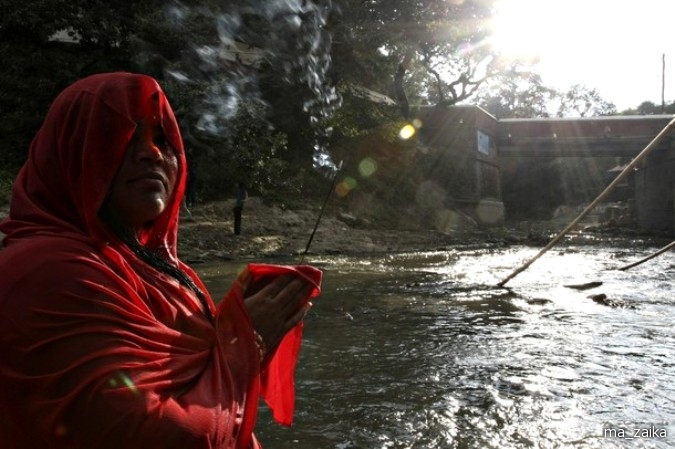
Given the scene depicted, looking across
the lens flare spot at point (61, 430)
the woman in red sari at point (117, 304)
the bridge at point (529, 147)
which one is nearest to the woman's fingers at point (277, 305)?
the woman in red sari at point (117, 304)

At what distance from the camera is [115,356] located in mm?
1065

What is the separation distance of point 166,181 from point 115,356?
539mm

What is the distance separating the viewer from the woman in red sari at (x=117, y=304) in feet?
3.42

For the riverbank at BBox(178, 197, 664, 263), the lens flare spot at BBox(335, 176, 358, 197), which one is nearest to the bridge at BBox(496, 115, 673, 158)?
the riverbank at BBox(178, 197, 664, 263)

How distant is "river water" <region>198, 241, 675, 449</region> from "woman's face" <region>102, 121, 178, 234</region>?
2.29 metres

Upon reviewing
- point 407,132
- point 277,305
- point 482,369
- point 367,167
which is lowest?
point 482,369

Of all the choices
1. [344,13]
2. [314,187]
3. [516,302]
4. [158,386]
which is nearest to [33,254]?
[158,386]

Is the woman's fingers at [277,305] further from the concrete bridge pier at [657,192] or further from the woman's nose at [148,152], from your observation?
the concrete bridge pier at [657,192]

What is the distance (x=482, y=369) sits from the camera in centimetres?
471

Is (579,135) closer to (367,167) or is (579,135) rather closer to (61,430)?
(367,167)

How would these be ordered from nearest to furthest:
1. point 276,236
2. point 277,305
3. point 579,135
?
point 277,305, point 276,236, point 579,135

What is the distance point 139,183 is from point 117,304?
0.37 m

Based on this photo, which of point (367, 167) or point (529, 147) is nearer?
point (367, 167)

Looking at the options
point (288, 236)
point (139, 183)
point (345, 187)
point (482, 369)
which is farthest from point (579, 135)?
point (139, 183)
